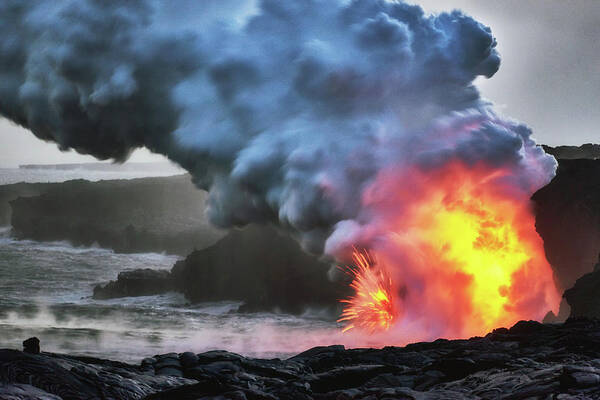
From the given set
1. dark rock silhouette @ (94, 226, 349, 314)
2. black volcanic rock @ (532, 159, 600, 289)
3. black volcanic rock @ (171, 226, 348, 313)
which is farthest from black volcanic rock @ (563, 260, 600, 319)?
black volcanic rock @ (171, 226, 348, 313)

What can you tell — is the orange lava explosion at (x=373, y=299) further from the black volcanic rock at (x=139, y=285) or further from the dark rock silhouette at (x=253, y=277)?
the black volcanic rock at (x=139, y=285)

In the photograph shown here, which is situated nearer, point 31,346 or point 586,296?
point 31,346

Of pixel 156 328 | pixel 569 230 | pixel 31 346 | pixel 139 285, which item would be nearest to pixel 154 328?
pixel 156 328

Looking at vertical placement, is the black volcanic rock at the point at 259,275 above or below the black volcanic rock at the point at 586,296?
above

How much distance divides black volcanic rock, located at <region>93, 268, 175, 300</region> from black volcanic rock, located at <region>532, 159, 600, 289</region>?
113m

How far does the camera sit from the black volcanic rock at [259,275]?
487 ft

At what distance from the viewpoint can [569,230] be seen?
82875 millimetres

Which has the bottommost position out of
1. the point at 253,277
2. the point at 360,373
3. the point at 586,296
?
the point at 360,373

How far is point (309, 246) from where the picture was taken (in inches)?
2687

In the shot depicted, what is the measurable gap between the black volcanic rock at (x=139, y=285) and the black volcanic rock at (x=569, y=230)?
113206mm

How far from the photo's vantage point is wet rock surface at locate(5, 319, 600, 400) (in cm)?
3244

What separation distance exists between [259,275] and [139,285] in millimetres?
35756

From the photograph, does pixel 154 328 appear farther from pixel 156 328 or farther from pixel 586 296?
pixel 586 296

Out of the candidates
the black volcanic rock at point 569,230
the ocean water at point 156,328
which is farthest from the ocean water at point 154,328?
the black volcanic rock at point 569,230
